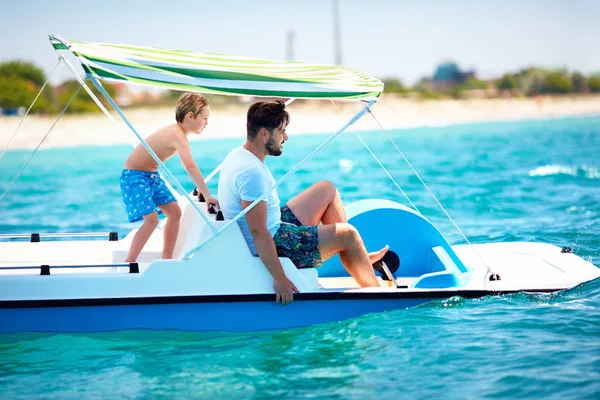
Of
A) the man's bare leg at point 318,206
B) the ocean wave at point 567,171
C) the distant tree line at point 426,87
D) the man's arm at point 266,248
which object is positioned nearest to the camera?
the man's arm at point 266,248

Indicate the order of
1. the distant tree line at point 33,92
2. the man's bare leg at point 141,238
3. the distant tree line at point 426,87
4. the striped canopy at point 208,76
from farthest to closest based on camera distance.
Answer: the distant tree line at point 426,87 < the distant tree line at point 33,92 < the man's bare leg at point 141,238 < the striped canopy at point 208,76

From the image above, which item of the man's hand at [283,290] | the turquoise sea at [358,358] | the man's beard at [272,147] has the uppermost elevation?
the man's beard at [272,147]

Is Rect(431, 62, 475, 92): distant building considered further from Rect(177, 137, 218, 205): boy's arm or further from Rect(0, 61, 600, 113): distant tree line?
Rect(177, 137, 218, 205): boy's arm

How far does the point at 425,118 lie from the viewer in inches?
2242

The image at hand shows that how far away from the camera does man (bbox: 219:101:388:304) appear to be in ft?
16.6

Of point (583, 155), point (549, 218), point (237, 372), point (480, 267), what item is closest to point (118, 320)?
point (237, 372)

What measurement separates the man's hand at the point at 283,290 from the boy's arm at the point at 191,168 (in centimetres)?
74

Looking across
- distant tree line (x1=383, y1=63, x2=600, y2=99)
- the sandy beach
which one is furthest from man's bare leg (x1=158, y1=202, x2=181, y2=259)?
distant tree line (x1=383, y1=63, x2=600, y2=99)

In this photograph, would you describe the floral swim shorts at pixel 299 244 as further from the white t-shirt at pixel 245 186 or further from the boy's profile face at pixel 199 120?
the boy's profile face at pixel 199 120

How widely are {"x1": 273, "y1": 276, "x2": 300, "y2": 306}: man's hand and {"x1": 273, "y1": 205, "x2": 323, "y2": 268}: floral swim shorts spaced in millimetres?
210

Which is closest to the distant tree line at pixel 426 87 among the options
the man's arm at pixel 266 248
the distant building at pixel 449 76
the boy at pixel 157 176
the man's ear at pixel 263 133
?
the distant building at pixel 449 76

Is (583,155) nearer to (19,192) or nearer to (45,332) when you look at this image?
(19,192)

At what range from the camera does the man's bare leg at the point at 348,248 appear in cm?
534

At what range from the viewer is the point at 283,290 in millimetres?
5094
